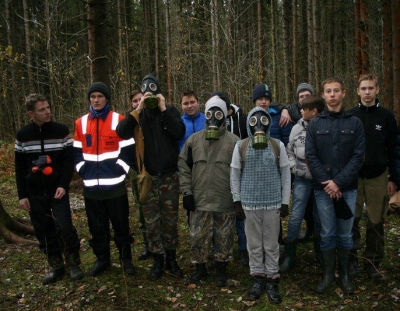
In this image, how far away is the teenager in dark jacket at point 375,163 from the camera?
13.9ft

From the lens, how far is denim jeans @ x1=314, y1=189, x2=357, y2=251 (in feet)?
13.3

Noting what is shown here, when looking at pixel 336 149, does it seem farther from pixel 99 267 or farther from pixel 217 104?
pixel 99 267

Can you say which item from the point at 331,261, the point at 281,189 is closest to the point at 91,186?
the point at 281,189

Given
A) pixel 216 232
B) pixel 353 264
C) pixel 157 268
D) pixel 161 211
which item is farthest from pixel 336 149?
pixel 157 268

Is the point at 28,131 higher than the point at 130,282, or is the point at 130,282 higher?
the point at 28,131

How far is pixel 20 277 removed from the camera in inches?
184

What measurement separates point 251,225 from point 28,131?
303cm

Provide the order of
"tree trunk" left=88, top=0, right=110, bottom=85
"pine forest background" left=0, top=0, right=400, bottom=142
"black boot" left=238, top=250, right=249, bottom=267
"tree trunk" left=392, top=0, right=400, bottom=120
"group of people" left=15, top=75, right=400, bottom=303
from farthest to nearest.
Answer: "pine forest background" left=0, top=0, right=400, bottom=142 < "tree trunk" left=392, top=0, right=400, bottom=120 < "tree trunk" left=88, top=0, right=110, bottom=85 < "black boot" left=238, top=250, right=249, bottom=267 < "group of people" left=15, top=75, right=400, bottom=303

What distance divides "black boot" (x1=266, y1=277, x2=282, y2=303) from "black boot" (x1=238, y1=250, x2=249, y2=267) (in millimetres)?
755

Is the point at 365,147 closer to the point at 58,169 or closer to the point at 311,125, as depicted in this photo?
the point at 311,125

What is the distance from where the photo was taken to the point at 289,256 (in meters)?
4.69

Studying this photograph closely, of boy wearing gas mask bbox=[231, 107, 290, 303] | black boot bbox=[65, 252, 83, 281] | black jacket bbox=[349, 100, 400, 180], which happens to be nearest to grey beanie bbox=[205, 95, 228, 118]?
boy wearing gas mask bbox=[231, 107, 290, 303]

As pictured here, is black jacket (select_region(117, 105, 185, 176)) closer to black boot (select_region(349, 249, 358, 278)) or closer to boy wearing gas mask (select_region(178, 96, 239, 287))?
boy wearing gas mask (select_region(178, 96, 239, 287))

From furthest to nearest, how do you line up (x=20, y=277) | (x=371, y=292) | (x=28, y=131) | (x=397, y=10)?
(x=397, y=10), (x=20, y=277), (x=28, y=131), (x=371, y=292)
